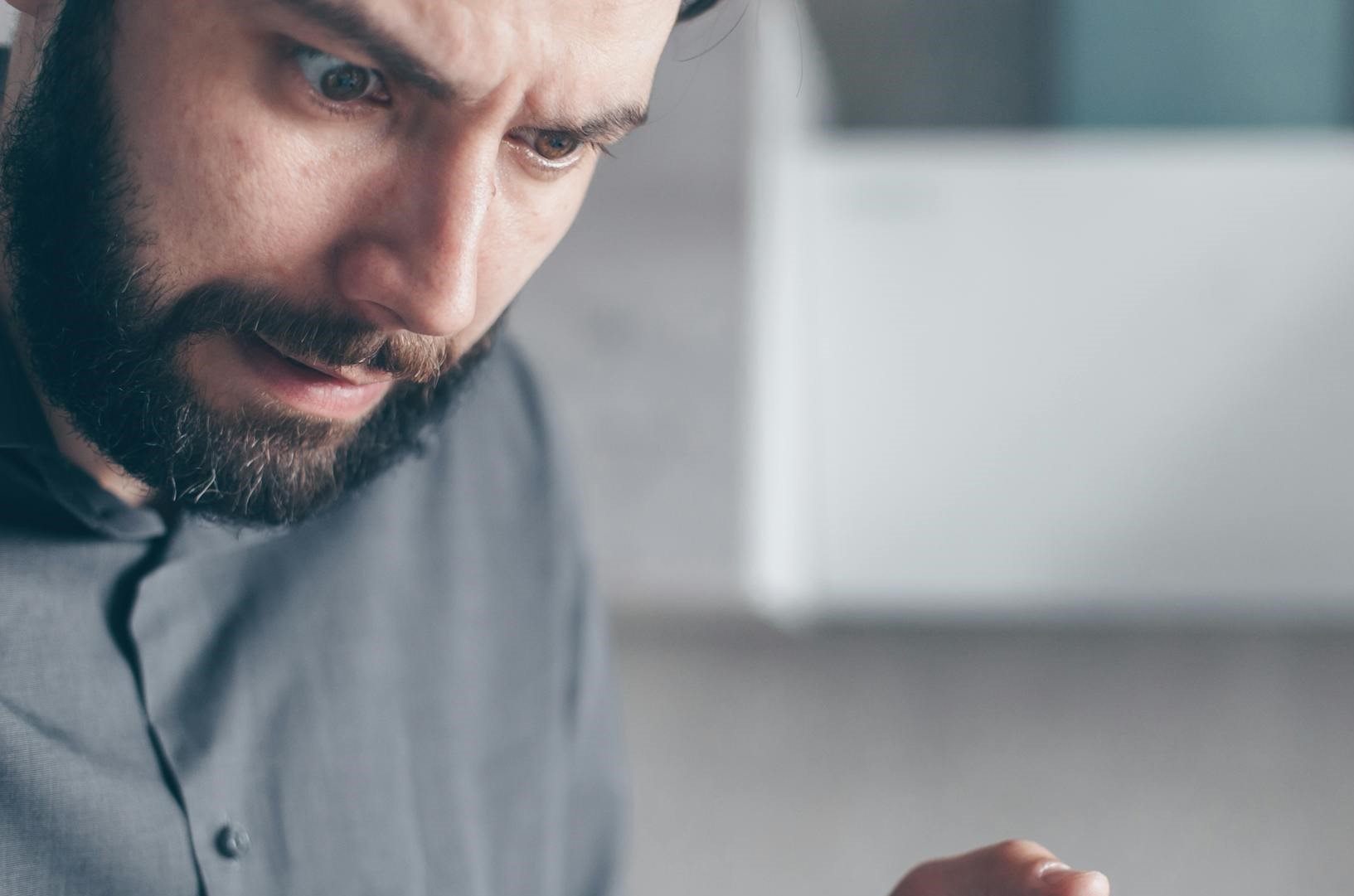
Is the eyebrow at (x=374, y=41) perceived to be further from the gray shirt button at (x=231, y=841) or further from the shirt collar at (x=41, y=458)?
the gray shirt button at (x=231, y=841)

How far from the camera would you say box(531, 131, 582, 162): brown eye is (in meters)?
0.49

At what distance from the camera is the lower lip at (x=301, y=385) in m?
0.48

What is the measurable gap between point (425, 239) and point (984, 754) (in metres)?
1.37

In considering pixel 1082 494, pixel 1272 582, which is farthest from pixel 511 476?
pixel 1272 582

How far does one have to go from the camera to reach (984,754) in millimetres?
1617

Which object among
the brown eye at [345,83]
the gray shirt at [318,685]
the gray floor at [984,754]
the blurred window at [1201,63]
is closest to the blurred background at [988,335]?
the blurred window at [1201,63]

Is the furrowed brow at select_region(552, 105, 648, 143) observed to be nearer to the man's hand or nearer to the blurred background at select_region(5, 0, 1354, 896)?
the man's hand

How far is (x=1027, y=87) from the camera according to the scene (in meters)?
1.54

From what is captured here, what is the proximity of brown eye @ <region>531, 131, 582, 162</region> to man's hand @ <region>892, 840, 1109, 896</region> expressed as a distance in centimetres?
36

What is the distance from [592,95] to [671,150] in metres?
0.77

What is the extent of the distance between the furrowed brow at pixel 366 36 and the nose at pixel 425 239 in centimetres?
3

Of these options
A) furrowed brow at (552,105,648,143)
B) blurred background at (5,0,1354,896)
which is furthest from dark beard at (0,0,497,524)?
blurred background at (5,0,1354,896)

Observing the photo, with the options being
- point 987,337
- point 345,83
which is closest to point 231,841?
point 345,83

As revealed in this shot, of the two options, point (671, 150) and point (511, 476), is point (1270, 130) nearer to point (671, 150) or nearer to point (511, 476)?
A: point (671, 150)
